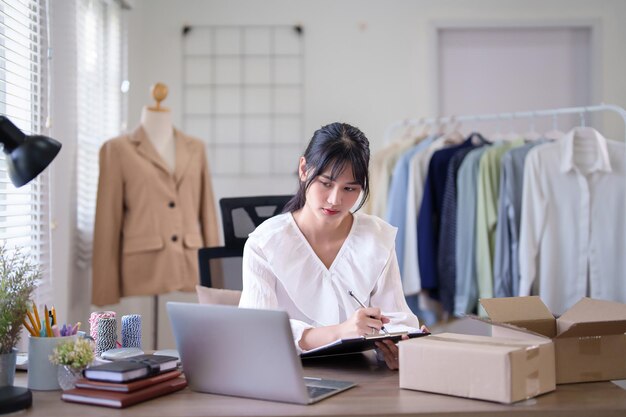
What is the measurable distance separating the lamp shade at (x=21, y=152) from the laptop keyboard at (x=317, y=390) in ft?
2.18

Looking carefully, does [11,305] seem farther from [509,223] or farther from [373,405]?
[509,223]

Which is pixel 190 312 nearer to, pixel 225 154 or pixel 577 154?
pixel 577 154

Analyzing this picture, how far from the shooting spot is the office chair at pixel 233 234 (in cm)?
237

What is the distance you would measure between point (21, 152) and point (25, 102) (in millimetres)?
1192

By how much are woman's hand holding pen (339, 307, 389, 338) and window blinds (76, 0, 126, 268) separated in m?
1.82

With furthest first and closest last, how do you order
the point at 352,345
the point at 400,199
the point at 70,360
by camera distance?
the point at 400,199 → the point at 352,345 → the point at 70,360

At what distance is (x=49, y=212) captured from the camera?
2.65 metres

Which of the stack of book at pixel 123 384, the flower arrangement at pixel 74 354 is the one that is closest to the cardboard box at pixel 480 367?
the stack of book at pixel 123 384

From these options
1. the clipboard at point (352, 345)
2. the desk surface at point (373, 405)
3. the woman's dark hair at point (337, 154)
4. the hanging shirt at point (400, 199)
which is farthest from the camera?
the hanging shirt at point (400, 199)

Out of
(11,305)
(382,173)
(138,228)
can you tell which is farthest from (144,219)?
(11,305)

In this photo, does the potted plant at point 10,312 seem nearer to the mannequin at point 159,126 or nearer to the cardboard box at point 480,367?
the cardboard box at point 480,367

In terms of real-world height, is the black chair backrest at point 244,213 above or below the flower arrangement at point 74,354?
above

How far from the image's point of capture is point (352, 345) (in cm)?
158

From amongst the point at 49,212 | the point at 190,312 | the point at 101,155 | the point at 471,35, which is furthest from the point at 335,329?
the point at 471,35
